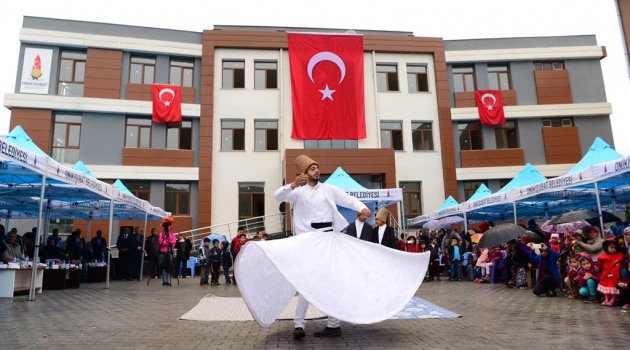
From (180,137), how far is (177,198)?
361 centimetres

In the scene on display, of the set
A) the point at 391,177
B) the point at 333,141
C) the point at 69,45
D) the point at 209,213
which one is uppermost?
the point at 69,45

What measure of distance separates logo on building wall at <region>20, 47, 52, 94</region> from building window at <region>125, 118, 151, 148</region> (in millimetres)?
4765

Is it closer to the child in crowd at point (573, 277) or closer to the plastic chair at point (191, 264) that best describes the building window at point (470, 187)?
the plastic chair at point (191, 264)

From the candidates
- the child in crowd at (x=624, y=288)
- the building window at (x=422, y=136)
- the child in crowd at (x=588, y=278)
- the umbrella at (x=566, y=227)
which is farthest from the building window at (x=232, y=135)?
the child in crowd at (x=624, y=288)

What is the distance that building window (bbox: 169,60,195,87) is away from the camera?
28219mm

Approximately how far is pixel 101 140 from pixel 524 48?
26.5 m

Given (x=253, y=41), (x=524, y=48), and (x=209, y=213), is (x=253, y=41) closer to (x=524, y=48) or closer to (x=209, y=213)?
(x=209, y=213)

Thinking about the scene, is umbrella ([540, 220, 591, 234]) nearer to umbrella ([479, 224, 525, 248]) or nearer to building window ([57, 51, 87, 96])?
umbrella ([479, 224, 525, 248])

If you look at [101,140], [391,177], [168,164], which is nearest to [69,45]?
[101,140]

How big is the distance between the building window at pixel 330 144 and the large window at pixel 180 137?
22.6 ft

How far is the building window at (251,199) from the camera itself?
26.8 meters

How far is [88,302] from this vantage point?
10.4 meters

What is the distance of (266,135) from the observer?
27891mm

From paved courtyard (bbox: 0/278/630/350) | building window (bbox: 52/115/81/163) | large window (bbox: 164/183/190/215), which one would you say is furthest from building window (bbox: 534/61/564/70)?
building window (bbox: 52/115/81/163)
